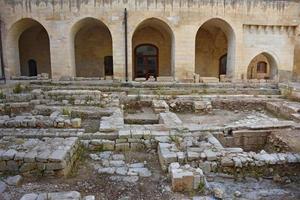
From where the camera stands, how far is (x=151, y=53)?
63.1 ft

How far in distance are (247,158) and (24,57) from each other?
17375 millimetres

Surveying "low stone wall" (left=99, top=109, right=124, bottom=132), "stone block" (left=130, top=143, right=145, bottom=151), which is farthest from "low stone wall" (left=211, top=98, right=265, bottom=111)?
"stone block" (left=130, top=143, right=145, bottom=151)

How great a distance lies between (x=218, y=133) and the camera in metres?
7.05

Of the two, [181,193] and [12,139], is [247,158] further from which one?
[12,139]

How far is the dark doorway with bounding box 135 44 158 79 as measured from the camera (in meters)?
19.2

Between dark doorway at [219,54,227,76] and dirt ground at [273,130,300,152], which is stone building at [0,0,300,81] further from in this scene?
dirt ground at [273,130,300,152]

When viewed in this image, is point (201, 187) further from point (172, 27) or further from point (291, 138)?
point (172, 27)

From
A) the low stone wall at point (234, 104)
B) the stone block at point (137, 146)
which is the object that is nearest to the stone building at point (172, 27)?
the low stone wall at point (234, 104)

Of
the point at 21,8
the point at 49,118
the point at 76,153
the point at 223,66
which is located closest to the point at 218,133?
the point at 76,153

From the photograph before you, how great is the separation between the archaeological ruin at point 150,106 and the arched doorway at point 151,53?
71mm

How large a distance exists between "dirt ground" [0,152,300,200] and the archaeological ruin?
0.02 m

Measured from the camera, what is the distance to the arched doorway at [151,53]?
18.7 metres

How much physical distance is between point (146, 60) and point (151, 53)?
0.60 m

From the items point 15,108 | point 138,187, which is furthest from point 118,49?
point 138,187
